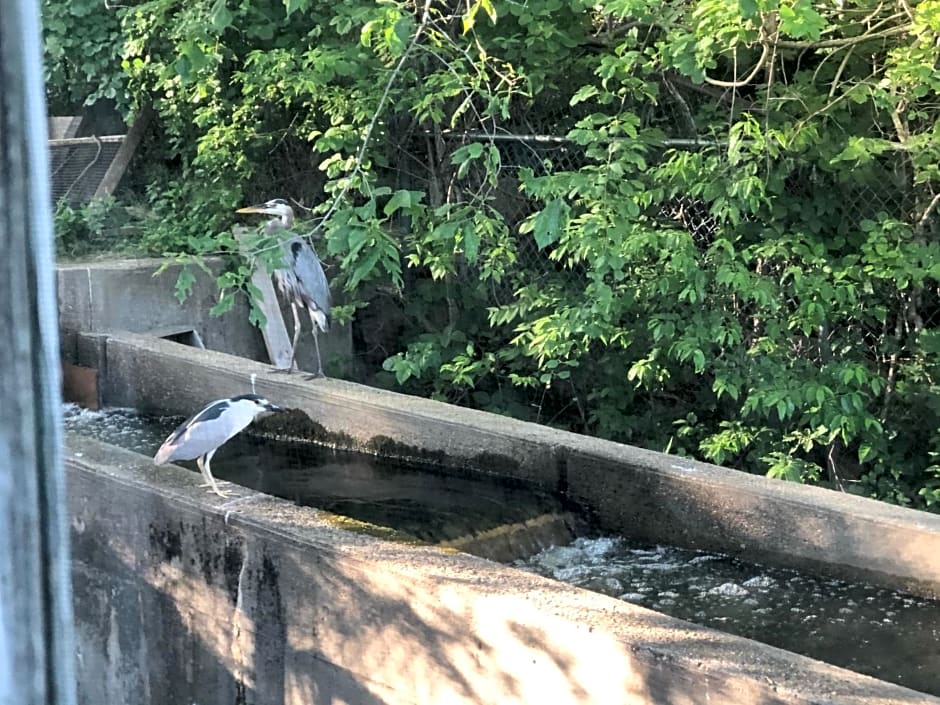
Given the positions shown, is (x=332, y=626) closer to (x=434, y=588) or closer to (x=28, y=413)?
(x=434, y=588)

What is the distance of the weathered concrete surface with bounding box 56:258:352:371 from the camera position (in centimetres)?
649

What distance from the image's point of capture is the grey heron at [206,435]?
13.1ft

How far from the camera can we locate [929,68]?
4.64 metres

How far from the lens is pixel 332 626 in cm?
324

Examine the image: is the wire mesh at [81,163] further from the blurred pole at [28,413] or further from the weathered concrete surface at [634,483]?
the blurred pole at [28,413]

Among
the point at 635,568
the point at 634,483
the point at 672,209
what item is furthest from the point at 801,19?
the point at 635,568

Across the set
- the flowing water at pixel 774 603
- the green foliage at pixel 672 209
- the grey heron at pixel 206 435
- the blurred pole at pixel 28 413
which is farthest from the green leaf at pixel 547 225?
the blurred pole at pixel 28 413

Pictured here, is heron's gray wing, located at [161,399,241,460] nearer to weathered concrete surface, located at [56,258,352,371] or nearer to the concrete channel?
the concrete channel

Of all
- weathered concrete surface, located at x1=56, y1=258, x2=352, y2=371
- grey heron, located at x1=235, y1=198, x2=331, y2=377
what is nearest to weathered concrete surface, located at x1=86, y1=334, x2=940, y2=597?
grey heron, located at x1=235, y1=198, x2=331, y2=377

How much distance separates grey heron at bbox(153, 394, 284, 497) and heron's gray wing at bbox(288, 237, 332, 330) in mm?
1443

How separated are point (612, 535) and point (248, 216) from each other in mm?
4595

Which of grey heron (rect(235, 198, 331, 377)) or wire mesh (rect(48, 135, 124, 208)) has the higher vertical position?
wire mesh (rect(48, 135, 124, 208))

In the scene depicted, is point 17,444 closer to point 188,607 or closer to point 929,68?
point 188,607

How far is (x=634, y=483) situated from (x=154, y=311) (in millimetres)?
3903
